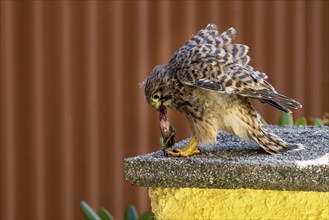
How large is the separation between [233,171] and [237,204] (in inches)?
5.2

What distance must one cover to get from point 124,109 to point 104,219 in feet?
6.95

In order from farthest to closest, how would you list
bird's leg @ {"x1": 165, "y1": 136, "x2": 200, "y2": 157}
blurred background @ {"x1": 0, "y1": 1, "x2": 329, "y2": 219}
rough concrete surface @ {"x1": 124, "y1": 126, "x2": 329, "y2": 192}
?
blurred background @ {"x1": 0, "y1": 1, "x2": 329, "y2": 219} < bird's leg @ {"x1": 165, "y1": 136, "x2": 200, "y2": 157} < rough concrete surface @ {"x1": 124, "y1": 126, "x2": 329, "y2": 192}

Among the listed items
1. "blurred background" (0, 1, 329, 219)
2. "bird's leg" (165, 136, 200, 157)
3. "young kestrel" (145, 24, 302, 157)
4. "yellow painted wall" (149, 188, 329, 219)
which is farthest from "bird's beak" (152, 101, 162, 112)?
"blurred background" (0, 1, 329, 219)

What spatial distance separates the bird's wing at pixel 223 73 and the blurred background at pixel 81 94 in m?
4.37

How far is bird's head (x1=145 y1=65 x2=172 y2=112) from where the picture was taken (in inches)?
104

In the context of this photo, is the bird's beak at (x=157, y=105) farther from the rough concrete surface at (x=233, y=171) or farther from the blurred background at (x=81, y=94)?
the blurred background at (x=81, y=94)

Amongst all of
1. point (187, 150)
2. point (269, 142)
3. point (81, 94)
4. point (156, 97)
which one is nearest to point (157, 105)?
point (156, 97)

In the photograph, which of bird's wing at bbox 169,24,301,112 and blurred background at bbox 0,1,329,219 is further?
blurred background at bbox 0,1,329,219

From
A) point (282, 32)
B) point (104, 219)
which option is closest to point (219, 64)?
point (104, 219)

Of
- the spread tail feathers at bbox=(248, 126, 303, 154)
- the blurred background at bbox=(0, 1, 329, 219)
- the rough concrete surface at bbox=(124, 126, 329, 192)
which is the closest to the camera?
the rough concrete surface at bbox=(124, 126, 329, 192)

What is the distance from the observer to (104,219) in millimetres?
5125

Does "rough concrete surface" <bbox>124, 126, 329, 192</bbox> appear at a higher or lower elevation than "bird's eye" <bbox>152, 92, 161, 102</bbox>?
lower

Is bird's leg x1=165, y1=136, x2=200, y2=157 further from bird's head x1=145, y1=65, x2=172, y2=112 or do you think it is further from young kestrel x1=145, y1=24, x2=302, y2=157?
bird's head x1=145, y1=65, x2=172, y2=112

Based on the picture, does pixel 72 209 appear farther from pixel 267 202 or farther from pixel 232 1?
pixel 267 202
